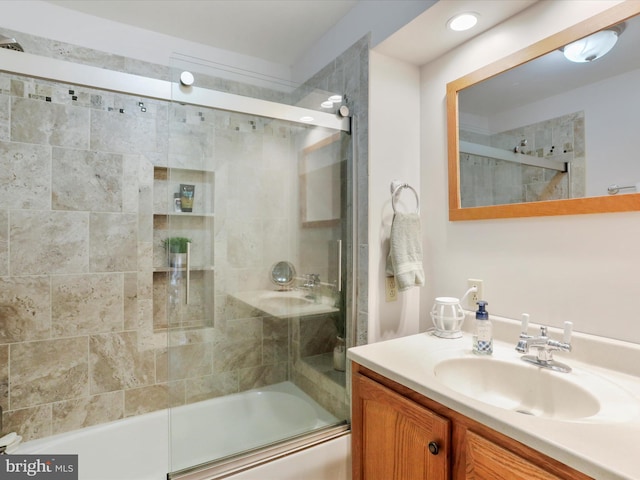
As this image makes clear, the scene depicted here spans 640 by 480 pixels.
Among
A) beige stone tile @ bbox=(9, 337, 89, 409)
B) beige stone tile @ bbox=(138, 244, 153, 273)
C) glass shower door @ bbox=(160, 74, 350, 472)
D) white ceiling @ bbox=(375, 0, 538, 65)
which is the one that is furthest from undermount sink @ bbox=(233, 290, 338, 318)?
white ceiling @ bbox=(375, 0, 538, 65)

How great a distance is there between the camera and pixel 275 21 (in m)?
1.92

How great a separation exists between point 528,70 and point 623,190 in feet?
1.93

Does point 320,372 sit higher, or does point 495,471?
point 495,471

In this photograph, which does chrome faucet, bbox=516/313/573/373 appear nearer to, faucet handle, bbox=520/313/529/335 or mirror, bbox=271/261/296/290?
faucet handle, bbox=520/313/529/335

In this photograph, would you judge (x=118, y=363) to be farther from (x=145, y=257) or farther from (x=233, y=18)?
(x=233, y=18)

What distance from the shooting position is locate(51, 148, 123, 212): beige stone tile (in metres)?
→ 1.75

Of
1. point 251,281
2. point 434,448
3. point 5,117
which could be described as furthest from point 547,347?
point 5,117

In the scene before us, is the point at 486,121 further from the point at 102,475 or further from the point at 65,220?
the point at 102,475

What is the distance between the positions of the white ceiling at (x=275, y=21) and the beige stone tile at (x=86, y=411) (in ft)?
7.18

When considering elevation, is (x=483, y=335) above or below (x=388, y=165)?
below

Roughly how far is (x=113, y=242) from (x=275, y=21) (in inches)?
63.7

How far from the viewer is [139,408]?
192 centimetres

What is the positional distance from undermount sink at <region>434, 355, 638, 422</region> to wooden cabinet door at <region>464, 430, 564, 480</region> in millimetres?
196

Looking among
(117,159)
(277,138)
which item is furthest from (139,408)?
(277,138)
